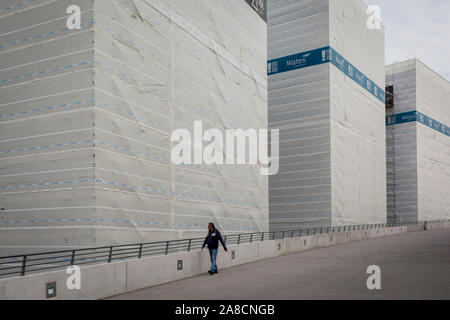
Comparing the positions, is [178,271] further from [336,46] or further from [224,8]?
[336,46]

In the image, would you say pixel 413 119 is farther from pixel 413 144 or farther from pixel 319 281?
pixel 319 281

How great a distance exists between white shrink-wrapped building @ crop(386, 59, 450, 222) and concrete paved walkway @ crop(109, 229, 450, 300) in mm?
43080

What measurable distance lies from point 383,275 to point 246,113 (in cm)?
1578

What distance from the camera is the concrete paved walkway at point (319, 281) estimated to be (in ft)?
37.4

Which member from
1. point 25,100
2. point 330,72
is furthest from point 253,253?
point 330,72

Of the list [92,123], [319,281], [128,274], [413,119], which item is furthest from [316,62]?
[128,274]

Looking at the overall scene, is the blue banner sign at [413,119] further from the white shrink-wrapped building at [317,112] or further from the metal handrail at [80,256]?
the metal handrail at [80,256]

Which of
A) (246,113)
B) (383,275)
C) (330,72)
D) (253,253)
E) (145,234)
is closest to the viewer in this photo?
(383,275)

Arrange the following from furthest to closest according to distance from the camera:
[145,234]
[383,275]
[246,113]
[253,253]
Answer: [246,113]
[253,253]
[145,234]
[383,275]

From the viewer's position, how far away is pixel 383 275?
1437 cm

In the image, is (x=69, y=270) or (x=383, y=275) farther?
(x=383, y=275)

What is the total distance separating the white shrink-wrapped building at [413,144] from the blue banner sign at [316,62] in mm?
18232

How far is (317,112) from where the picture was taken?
3947 centimetres

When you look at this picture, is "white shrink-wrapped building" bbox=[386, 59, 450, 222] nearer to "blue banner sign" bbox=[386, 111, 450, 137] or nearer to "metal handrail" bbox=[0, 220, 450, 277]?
"blue banner sign" bbox=[386, 111, 450, 137]
